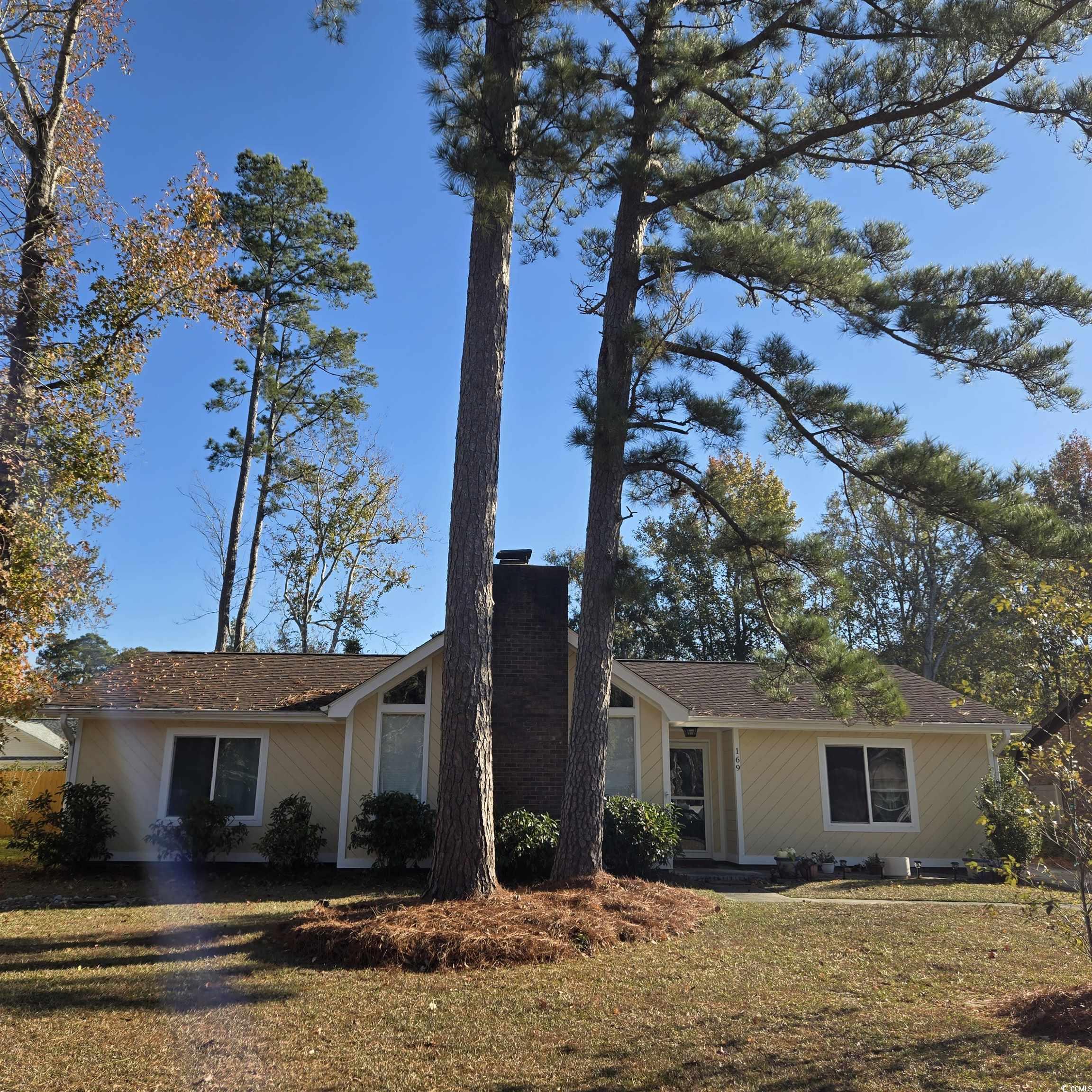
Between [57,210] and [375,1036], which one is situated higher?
[57,210]

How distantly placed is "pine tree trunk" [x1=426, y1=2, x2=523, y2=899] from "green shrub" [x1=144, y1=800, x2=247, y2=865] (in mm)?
5770

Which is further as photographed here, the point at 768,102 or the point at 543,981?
the point at 768,102

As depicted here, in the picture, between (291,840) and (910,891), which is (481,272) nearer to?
(291,840)

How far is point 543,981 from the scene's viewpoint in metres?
6.32

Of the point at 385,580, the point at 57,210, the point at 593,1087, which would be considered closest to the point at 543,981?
the point at 593,1087

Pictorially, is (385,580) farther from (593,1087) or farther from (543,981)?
(593,1087)

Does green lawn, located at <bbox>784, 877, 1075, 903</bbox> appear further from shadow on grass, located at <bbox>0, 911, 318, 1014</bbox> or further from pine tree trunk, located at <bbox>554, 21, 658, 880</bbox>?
shadow on grass, located at <bbox>0, 911, 318, 1014</bbox>

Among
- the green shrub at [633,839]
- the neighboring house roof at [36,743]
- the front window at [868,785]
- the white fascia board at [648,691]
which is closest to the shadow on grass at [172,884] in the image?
the green shrub at [633,839]

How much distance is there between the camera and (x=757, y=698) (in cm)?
1498

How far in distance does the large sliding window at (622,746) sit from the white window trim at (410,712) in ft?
9.16

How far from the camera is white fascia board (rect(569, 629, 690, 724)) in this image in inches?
511

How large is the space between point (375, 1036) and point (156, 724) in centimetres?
1000

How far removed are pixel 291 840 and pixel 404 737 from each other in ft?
7.04

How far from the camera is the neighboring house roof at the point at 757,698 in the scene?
46.1 ft
